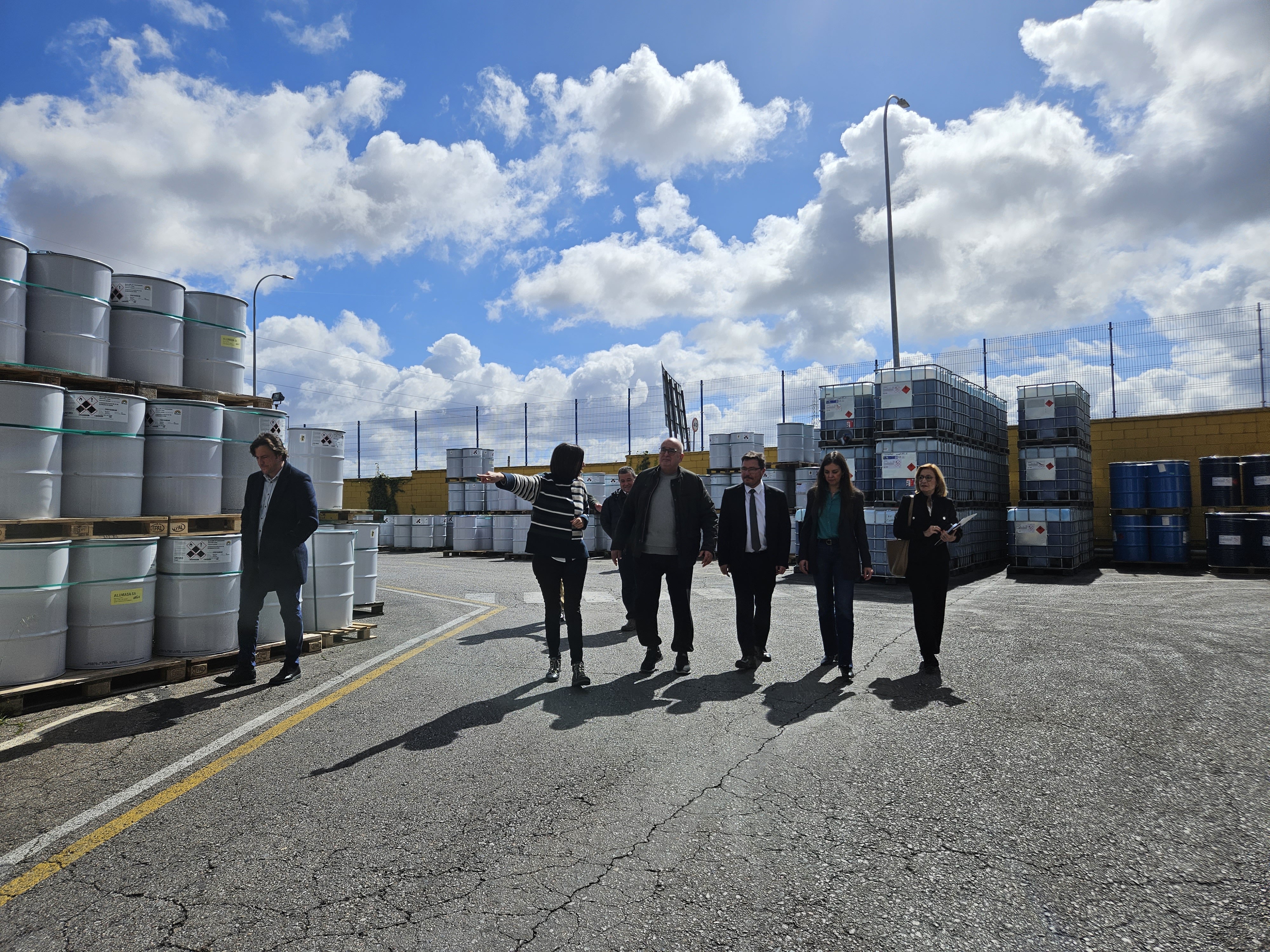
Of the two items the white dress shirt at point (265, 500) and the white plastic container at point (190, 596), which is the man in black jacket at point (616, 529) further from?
the white plastic container at point (190, 596)

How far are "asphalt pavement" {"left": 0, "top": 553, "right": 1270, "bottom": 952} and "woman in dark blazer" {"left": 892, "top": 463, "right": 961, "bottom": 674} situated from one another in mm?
377

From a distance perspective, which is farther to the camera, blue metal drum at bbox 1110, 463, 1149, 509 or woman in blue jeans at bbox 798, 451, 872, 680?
blue metal drum at bbox 1110, 463, 1149, 509

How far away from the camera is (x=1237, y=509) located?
604 inches

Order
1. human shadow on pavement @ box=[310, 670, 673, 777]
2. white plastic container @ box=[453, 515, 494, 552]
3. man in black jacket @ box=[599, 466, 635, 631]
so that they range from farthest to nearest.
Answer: white plastic container @ box=[453, 515, 494, 552] → man in black jacket @ box=[599, 466, 635, 631] → human shadow on pavement @ box=[310, 670, 673, 777]

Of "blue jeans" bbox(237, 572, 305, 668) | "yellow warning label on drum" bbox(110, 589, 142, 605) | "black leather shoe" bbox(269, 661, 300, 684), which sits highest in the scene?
"yellow warning label on drum" bbox(110, 589, 142, 605)

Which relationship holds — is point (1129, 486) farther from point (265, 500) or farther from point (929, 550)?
point (265, 500)

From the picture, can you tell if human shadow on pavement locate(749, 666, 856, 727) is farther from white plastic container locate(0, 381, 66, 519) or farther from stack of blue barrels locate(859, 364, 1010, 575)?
stack of blue barrels locate(859, 364, 1010, 575)

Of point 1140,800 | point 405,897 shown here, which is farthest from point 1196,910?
point 405,897

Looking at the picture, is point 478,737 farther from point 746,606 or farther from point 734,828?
point 746,606

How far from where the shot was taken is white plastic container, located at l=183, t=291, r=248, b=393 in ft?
22.8

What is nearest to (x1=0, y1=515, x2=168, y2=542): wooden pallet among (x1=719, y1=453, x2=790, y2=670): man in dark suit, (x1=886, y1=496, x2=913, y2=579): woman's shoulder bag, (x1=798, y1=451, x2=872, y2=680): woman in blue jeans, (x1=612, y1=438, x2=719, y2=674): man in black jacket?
(x1=612, y1=438, x2=719, y2=674): man in black jacket

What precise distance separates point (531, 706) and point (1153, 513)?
15.2 metres

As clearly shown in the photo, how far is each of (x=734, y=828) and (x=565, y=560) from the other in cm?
307

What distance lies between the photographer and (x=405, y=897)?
107 inches
